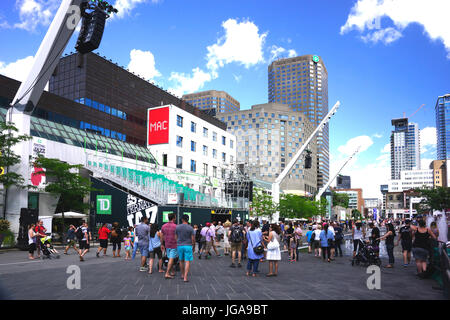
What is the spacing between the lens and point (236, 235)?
47.0 ft

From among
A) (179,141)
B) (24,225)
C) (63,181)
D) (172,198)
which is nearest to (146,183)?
(172,198)

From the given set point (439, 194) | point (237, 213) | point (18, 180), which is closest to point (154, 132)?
point (237, 213)

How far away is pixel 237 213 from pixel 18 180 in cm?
2317

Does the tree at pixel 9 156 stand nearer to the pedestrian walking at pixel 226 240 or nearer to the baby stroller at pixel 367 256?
the pedestrian walking at pixel 226 240

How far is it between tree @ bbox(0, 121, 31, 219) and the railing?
32.9ft

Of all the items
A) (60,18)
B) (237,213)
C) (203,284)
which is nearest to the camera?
(203,284)

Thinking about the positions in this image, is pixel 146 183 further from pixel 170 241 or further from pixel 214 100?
pixel 214 100

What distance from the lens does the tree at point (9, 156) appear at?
843 inches

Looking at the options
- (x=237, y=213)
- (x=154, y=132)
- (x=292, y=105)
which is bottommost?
(x=237, y=213)

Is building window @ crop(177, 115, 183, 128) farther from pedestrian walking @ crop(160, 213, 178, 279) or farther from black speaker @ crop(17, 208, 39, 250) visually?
pedestrian walking @ crop(160, 213, 178, 279)

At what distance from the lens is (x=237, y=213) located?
40.5 metres

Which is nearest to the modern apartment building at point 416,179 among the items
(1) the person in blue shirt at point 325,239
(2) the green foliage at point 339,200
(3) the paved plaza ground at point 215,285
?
(2) the green foliage at point 339,200

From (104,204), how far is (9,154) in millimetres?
9475
